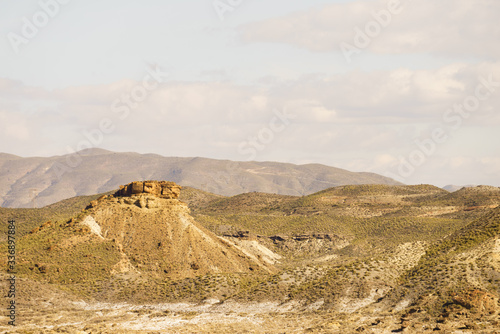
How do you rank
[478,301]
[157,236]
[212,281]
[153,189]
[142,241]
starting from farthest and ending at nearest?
[153,189] < [157,236] < [142,241] < [212,281] < [478,301]

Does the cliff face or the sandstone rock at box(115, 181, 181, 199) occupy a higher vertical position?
the sandstone rock at box(115, 181, 181, 199)

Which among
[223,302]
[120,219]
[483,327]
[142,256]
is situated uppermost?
[120,219]

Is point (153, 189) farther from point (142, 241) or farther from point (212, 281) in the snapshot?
point (212, 281)

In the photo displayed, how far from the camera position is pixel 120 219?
73000 millimetres

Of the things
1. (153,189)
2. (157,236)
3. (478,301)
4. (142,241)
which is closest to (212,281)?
(157,236)

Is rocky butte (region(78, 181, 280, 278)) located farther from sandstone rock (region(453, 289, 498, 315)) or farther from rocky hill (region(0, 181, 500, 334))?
sandstone rock (region(453, 289, 498, 315))

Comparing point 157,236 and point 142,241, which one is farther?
point 157,236

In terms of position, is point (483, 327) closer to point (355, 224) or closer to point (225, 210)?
point (355, 224)

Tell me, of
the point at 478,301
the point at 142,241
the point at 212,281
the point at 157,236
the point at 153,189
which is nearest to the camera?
the point at 478,301

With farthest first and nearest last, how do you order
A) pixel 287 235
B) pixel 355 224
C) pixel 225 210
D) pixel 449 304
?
pixel 225 210 → pixel 355 224 → pixel 287 235 → pixel 449 304

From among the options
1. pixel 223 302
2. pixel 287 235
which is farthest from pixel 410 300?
pixel 287 235

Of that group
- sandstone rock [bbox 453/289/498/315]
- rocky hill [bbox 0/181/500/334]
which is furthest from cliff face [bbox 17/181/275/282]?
sandstone rock [bbox 453/289/498/315]

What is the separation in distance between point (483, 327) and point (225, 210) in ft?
381

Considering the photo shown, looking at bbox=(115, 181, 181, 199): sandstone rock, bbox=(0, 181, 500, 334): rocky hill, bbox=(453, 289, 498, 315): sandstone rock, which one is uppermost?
bbox=(115, 181, 181, 199): sandstone rock
